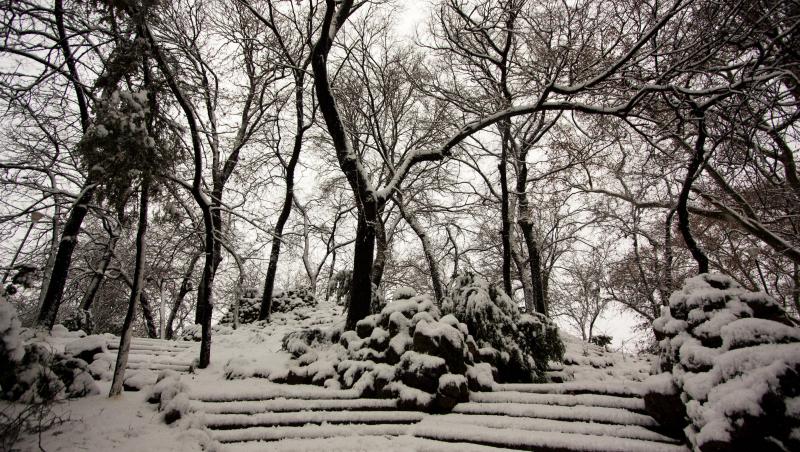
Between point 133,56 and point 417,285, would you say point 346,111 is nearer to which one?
point 133,56

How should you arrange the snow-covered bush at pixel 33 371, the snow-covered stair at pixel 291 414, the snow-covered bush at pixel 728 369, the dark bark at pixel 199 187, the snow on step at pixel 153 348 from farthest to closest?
1. the snow on step at pixel 153 348
2. the dark bark at pixel 199 187
3. the snow-covered stair at pixel 291 414
4. the snow-covered bush at pixel 33 371
5. the snow-covered bush at pixel 728 369

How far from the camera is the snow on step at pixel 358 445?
4147 mm

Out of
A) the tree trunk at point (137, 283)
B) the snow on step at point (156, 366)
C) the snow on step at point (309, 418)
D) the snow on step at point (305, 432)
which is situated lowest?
the snow on step at point (305, 432)

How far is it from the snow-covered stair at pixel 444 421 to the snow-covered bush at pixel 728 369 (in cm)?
58

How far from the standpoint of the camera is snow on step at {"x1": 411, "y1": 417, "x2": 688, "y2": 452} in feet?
12.6

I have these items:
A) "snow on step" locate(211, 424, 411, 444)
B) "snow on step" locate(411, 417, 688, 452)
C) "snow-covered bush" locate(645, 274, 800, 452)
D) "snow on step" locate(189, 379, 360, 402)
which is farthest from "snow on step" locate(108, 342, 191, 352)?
"snow-covered bush" locate(645, 274, 800, 452)

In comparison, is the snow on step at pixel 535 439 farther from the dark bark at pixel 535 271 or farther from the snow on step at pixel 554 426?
the dark bark at pixel 535 271

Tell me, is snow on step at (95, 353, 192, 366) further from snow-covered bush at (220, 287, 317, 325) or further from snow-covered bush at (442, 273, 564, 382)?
snow-covered bush at (442, 273, 564, 382)

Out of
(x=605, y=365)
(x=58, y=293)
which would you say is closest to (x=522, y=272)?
(x=605, y=365)

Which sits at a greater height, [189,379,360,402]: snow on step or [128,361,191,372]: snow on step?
[128,361,191,372]: snow on step

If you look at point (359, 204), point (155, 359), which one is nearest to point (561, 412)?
point (359, 204)

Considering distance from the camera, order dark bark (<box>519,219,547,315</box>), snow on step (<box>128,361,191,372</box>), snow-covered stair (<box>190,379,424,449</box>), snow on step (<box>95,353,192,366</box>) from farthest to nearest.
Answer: dark bark (<box>519,219,547,315</box>)
snow on step (<box>95,353,192,366</box>)
snow on step (<box>128,361,191,372</box>)
snow-covered stair (<box>190,379,424,449</box>)

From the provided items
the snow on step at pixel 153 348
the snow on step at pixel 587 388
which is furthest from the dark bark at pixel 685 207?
the snow on step at pixel 153 348

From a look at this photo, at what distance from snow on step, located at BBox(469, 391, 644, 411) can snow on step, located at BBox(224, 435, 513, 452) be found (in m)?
1.44
